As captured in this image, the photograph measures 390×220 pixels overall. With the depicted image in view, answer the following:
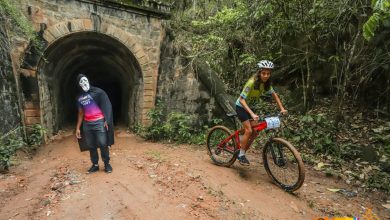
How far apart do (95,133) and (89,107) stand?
0.46 m

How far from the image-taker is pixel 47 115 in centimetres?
847

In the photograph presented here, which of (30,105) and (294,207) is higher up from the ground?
(30,105)

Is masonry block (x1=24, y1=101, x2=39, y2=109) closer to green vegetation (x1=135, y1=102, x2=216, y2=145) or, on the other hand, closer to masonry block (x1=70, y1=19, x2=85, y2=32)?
masonry block (x1=70, y1=19, x2=85, y2=32)

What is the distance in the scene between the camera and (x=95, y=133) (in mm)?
4930

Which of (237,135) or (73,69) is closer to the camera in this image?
(237,135)

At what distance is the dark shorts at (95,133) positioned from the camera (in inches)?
192

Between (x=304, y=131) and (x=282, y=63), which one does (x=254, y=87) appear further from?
(x=282, y=63)

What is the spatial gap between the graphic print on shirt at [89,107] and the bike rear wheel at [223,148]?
2.31m

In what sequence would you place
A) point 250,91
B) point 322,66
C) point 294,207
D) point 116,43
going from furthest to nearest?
point 116,43 → point 322,66 → point 250,91 → point 294,207

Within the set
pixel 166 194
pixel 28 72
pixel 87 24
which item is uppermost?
pixel 87 24

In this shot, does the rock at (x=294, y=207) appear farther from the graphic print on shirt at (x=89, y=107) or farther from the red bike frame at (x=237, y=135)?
the graphic print on shirt at (x=89, y=107)

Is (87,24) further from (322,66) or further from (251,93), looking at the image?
(322,66)

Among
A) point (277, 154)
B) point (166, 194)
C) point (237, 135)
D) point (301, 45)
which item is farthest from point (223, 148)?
point (301, 45)

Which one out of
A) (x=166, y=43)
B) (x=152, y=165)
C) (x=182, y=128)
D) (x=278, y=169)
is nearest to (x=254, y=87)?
(x=278, y=169)
